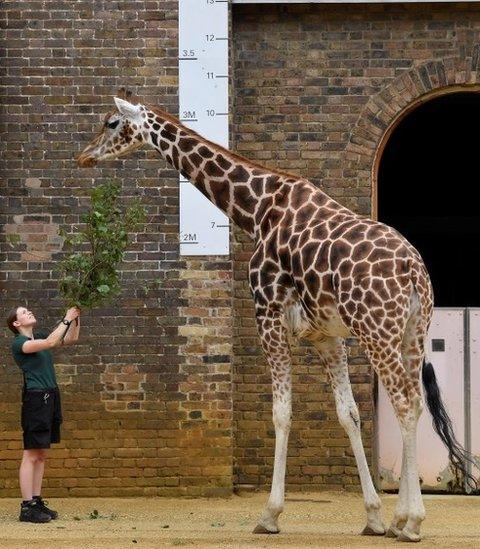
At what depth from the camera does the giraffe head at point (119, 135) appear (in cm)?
1138

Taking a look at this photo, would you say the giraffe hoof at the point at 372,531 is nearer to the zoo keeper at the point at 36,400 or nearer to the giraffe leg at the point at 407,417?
the giraffe leg at the point at 407,417

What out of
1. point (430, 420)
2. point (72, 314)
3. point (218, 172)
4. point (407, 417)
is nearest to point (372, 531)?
point (407, 417)

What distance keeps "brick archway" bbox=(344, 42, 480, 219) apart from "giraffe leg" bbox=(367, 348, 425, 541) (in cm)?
368

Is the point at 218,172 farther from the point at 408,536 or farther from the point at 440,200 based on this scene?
the point at 440,200

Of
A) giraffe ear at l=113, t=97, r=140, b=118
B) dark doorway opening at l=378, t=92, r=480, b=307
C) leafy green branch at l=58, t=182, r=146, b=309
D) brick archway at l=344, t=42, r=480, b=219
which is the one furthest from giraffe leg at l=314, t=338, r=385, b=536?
dark doorway opening at l=378, t=92, r=480, b=307

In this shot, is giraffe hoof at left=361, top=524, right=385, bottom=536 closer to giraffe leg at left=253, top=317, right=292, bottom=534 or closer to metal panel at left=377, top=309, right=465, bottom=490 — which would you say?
giraffe leg at left=253, top=317, right=292, bottom=534

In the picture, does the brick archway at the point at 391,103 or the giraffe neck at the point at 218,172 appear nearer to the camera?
the giraffe neck at the point at 218,172

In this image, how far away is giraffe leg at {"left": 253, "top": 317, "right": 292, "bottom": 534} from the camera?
10.4 m

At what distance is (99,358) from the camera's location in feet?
42.7

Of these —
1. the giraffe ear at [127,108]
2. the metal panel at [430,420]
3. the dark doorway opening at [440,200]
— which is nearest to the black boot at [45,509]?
the giraffe ear at [127,108]

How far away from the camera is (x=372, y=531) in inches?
403

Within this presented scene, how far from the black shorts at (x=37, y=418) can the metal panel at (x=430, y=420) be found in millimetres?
3545

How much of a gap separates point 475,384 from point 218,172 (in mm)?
3870

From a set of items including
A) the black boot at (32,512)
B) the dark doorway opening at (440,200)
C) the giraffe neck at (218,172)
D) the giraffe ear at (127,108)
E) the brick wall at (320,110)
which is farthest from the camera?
the dark doorway opening at (440,200)
